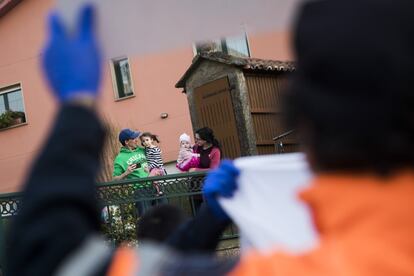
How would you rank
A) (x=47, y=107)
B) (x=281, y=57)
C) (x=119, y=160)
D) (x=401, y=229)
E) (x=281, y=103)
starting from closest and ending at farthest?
1. (x=401, y=229)
2. (x=281, y=103)
3. (x=119, y=160)
4. (x=281, y=57)
5. (x=47, y=107)

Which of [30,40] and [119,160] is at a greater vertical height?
[30,40]

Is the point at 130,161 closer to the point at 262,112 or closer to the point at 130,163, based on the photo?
the point at 130,163

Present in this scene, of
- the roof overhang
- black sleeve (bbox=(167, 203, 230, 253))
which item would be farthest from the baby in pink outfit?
the roof overhang

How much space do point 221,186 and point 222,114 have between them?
316 inches

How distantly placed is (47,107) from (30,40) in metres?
1.86

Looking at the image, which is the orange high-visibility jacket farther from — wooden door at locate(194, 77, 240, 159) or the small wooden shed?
wooden door at locate(194, 77, 240, 159)

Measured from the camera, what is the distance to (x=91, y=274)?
108 cm

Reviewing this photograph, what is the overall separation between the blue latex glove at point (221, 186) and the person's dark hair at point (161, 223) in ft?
0.40

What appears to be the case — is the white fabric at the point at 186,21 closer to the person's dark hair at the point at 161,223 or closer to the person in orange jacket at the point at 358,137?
the person's dark hair at the point at 161,223

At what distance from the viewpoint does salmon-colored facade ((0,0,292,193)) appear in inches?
608

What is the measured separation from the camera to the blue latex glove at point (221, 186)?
2.05 m

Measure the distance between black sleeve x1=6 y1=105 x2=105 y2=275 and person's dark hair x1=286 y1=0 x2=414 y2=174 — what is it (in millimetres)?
345

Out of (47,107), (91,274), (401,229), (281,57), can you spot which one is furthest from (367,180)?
(47,107)

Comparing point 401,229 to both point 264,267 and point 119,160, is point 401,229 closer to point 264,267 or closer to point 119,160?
point 264,267
